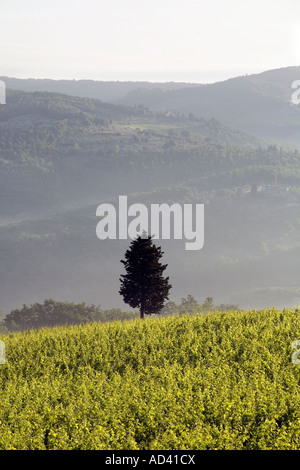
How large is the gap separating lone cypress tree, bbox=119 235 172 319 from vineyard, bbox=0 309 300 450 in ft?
34.9

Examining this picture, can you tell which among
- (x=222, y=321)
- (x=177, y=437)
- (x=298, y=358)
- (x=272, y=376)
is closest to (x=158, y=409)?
(x=177, y=437)

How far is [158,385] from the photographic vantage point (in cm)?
2811

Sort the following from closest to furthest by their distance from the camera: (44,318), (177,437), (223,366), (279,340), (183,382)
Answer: (177,437) < (183,382) < (223,366) < (279,340) < (44,318)

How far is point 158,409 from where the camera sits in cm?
2433

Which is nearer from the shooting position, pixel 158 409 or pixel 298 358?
pixel 158 409

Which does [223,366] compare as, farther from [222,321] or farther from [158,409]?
[222,321]

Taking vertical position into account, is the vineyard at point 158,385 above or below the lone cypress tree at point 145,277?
below

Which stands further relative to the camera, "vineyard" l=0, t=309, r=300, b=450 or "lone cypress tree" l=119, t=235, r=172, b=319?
"lone cypress tree" l=119, t=235, r=172, b=319

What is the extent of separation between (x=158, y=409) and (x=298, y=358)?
10558 millimetres

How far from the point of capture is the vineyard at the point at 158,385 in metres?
22.0

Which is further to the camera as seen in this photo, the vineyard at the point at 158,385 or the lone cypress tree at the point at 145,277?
the lone cypress tree at the point at 145,277

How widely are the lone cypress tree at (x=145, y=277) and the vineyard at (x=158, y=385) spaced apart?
10.6m

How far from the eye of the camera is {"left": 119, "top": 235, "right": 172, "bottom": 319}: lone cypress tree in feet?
172
